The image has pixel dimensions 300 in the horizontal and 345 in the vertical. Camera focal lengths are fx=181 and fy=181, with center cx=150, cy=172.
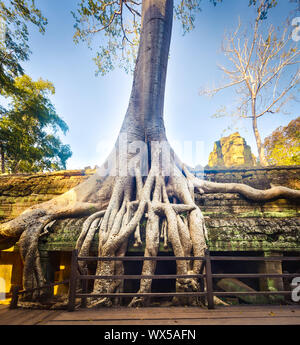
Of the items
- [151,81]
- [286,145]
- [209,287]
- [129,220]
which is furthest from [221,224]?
[286,145]

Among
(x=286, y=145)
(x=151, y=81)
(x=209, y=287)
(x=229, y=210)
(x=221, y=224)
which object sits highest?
(x=286, y=145)

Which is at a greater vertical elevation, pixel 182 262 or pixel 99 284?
pixel 182 262

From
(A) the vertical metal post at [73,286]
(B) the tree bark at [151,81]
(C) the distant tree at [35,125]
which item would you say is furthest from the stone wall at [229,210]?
(C) the distant tree at [35,125]

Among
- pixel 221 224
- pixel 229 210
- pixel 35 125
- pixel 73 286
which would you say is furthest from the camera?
pixel 35 125

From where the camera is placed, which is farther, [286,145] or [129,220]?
[286,145]

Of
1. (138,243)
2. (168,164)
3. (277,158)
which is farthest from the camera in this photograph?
(277,158)

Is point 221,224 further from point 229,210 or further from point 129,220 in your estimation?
point 129,220

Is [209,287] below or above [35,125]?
below

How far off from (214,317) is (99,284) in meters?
1.58

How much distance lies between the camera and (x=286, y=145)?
1203 cm
